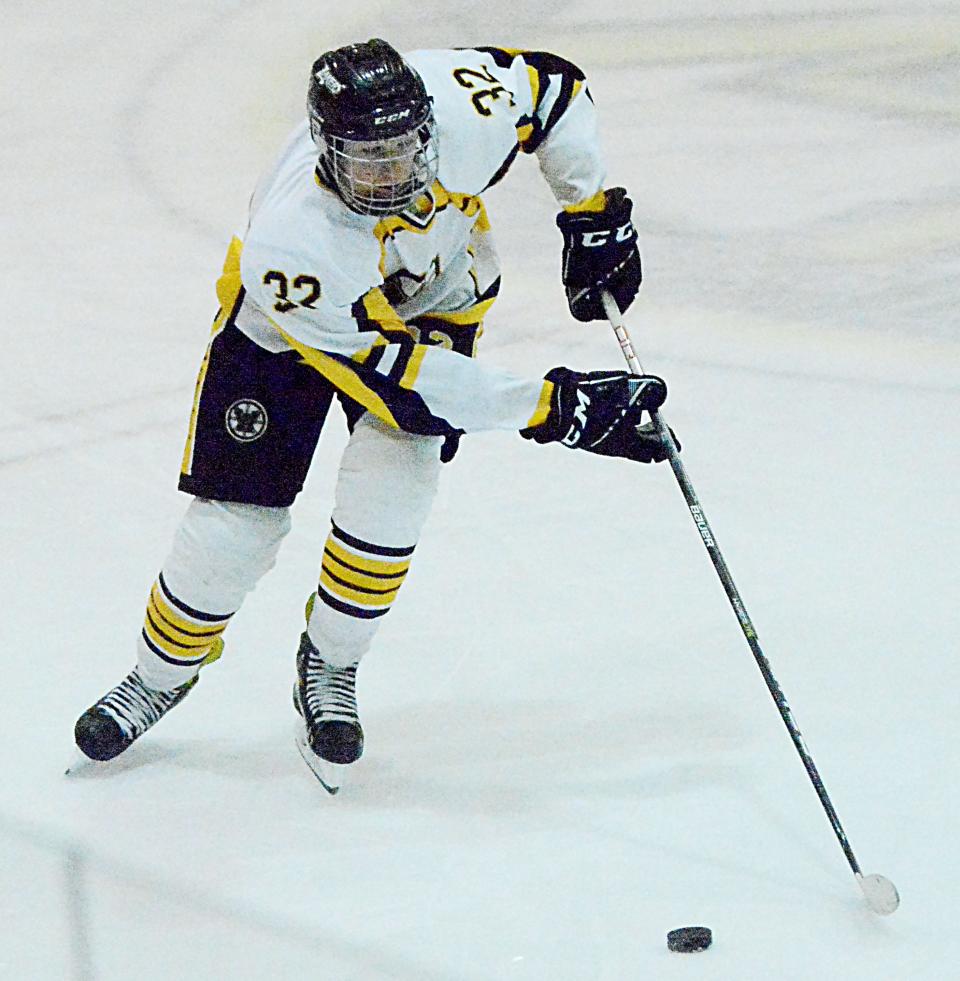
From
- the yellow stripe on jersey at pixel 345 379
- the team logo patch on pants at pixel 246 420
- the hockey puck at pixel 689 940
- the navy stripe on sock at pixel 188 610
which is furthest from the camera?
the navy stripe on sock at pixel 188 610

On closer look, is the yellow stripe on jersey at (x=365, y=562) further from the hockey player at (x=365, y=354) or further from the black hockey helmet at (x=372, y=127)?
the black hockey helmet at (x=372, y=127)

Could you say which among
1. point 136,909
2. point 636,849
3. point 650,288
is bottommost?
point 650,288

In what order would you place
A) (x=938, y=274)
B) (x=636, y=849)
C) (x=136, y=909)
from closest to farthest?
(x=136, y=909) → (x=636, y=849) → (x=938, y=274)

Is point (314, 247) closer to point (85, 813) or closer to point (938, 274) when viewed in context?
point (85, 813)

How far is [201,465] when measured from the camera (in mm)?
1988

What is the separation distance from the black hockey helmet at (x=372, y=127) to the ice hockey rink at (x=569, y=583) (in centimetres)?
75

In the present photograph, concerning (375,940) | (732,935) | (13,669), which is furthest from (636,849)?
(13,669)

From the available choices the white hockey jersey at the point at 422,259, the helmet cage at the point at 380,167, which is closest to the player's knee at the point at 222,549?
the white hockey jersey at the point at 422,259

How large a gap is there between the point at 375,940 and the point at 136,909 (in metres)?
0.28

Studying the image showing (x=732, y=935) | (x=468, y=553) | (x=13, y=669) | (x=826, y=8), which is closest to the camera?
(x=732, y=935)

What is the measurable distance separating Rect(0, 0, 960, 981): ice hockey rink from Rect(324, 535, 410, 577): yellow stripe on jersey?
303mm

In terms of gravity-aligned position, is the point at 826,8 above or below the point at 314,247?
below

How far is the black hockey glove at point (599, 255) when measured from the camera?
2.12 meters

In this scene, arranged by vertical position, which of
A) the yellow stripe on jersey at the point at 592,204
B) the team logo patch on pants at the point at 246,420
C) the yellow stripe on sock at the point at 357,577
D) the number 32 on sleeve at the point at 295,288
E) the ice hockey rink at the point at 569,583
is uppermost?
the number 32 on sleeve at the point at 295,288
